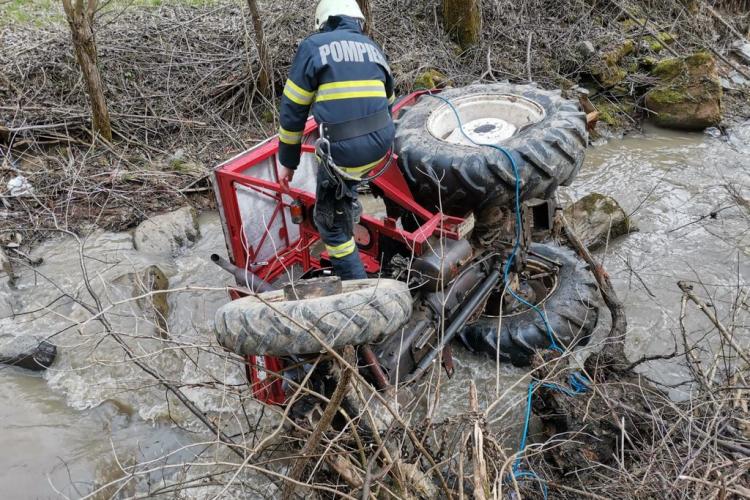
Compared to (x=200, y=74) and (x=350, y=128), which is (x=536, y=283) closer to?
(x=350, y=128)

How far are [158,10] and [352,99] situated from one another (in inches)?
268

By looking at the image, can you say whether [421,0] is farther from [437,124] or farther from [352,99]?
[352,99]

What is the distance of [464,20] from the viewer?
25.8 feet

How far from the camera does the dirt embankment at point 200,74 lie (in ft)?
18.6

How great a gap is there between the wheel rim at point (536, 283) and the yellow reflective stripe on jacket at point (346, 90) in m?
1.70

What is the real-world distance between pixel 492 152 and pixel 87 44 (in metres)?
4.41

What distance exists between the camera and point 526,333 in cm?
365

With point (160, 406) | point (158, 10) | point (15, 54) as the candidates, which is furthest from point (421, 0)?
point (160, 406)

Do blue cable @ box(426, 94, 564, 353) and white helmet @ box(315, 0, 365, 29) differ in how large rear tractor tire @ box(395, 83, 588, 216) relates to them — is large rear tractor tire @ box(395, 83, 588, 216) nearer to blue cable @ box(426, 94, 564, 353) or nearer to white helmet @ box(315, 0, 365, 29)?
blue cable @ box(426, 94, 564, 353)

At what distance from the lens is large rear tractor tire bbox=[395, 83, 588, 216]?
117 inches

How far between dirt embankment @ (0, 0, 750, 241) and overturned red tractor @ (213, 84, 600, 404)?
260cm

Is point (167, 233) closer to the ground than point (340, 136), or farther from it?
closer to the ground

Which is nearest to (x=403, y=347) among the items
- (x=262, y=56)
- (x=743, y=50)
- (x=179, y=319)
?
(x=179, y=319)

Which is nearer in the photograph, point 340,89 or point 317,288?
point 317,288
